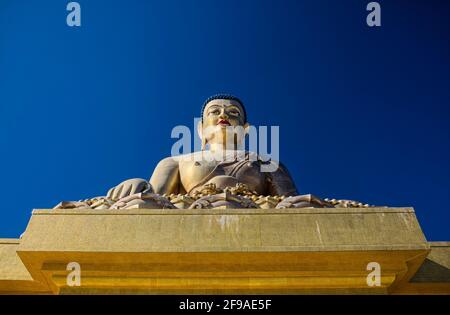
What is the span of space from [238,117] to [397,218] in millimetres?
5137

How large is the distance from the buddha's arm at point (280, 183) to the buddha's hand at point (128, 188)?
1.97 metres

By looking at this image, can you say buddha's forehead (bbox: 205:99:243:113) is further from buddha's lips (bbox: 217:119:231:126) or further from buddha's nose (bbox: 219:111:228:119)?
buddha's lips (bbox: 217:119:231:126)

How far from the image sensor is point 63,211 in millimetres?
4258

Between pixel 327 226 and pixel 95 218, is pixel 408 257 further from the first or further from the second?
pixel 95 218

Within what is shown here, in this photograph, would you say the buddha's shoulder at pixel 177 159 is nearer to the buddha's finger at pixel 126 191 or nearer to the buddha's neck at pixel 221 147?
the buddha's neck at pixel 221 147

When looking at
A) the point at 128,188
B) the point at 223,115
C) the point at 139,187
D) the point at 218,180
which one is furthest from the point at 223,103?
the point at 128,188

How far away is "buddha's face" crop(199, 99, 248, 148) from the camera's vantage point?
8.80 m

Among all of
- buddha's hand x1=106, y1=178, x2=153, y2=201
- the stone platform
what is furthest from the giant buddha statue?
the stone platform

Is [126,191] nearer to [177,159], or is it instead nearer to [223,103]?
[177,159]

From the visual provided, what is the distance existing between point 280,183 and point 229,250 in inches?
152

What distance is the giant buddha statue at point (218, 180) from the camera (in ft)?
15.1

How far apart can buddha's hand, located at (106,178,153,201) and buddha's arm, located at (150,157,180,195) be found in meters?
1.27
